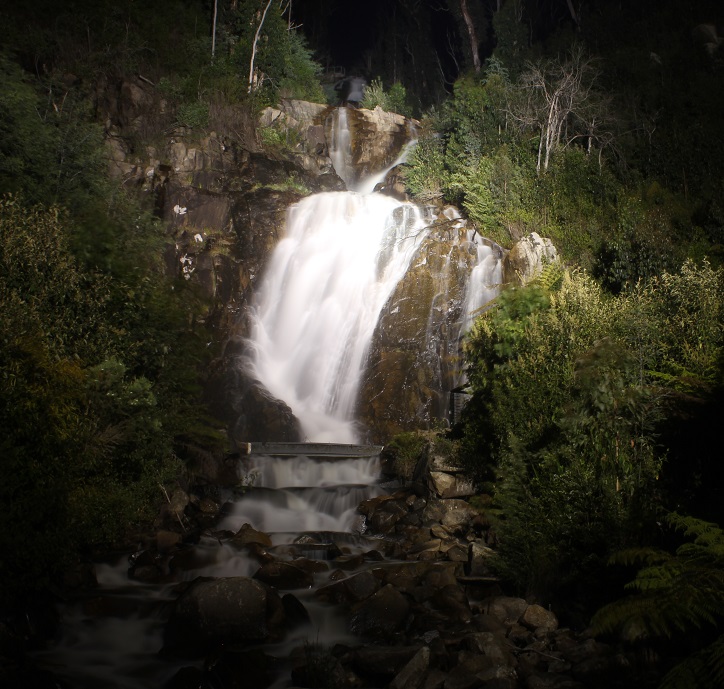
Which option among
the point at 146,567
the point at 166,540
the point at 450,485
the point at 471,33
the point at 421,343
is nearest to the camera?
the point at 146,567

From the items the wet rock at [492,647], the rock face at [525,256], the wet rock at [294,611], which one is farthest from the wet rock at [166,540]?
the rock face at [525,256]

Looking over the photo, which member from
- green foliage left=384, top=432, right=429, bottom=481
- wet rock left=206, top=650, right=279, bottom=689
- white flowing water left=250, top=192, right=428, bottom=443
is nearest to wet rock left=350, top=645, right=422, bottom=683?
wet rock left=206, top=650, right=279, bottom=689

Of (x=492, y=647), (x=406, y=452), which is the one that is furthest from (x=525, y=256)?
(x=492, y=647)

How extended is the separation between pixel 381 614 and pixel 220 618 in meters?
2.17

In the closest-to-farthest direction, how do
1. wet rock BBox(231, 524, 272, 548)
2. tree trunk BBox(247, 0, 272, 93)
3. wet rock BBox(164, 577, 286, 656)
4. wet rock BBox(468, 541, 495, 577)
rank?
wet rock BBox(164, 577, 286, 656) < wet rock BBox(468, 541, 495, 577) < wet rock BBox(231, 524, 272, 548) < tree trunk BBox(247, 0, 272, 93)

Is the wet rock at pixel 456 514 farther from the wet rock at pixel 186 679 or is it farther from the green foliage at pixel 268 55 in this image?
the green foliage at pixel 268 55

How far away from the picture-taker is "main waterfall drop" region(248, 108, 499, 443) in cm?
1844

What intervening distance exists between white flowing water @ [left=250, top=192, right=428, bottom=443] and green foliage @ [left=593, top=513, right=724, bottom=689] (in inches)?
485

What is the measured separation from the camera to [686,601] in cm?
396

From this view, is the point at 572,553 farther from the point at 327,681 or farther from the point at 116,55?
the point at 116,55

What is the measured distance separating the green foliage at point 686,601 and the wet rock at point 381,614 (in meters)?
3.54

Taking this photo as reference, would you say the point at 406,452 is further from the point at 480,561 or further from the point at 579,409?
the point at 579,409

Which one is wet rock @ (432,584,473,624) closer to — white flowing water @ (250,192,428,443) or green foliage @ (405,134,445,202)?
white flowing water @ (250,192,428,443)

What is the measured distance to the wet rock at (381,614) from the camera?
775 cm
